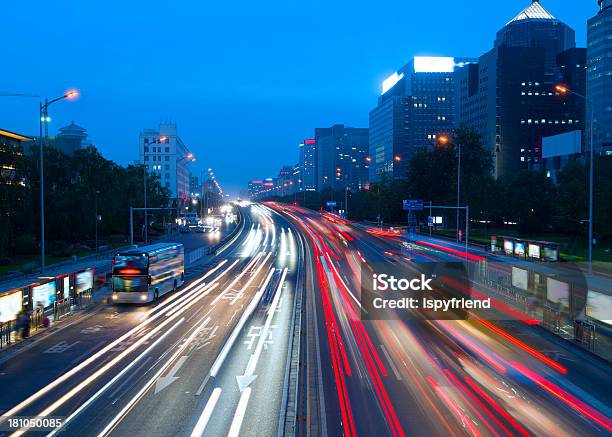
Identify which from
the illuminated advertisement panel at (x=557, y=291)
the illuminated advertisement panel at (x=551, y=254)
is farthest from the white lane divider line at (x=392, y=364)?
the illuminated advertisement panel at (x=551, y=254)

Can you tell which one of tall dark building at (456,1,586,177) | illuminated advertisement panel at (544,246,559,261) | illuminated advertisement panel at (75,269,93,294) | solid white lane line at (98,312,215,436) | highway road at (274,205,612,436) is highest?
tall dark building at (456,1,586,177)

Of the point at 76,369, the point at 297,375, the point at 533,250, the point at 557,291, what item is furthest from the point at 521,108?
the point at 76,369

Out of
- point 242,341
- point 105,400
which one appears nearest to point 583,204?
point 242,341

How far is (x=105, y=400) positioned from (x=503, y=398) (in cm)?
1300

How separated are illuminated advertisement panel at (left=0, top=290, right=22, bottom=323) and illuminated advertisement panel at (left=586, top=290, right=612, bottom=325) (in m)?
27.0

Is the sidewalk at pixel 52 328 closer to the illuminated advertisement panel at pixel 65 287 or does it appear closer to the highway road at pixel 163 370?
the highway road at pixel 163 370

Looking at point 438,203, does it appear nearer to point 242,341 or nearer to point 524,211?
point 524,211

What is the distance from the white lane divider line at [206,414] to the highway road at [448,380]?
2.90 meters

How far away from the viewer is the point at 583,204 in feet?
205

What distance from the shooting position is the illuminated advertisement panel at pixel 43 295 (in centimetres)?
2686

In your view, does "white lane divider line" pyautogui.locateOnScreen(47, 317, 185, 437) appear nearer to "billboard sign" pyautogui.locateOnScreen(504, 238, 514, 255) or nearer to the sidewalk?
the sidewalk

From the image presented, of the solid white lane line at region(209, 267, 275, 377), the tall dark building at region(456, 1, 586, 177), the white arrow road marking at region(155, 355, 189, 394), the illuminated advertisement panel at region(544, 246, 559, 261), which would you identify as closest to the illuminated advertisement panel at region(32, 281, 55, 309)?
the solid white lane line at region(209, 267, 275, 377)

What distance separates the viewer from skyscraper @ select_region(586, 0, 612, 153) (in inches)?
6796

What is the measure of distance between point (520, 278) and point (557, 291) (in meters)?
5.23
